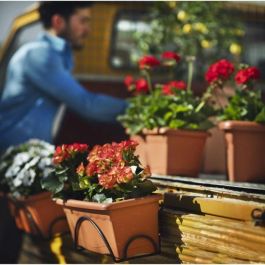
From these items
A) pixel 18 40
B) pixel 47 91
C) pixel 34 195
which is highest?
pixel 18 40

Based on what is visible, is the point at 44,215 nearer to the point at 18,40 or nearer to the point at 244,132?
the point at 244,132

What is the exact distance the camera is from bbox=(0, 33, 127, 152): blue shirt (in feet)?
12.7

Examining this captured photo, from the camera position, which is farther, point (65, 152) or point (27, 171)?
point (27, 171)

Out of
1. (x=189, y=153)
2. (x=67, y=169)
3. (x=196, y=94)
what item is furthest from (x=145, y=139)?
(x=196, y=94)

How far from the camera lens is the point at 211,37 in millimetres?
4859

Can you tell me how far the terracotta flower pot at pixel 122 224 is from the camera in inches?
87.4

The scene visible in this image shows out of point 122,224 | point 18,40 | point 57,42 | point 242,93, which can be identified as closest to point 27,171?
point 122,224

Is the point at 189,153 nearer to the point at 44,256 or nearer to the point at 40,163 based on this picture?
the point at 40,163

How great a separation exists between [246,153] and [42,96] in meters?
1.98

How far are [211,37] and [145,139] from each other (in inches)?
84.7

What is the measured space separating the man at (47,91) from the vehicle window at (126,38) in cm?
59

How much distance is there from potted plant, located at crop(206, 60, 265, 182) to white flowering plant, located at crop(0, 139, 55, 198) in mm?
1199

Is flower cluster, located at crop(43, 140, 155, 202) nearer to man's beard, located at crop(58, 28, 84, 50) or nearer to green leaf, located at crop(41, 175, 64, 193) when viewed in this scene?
green leaf, located at crop(41, 175, 64, 193)

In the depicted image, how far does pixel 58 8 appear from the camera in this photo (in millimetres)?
4355
